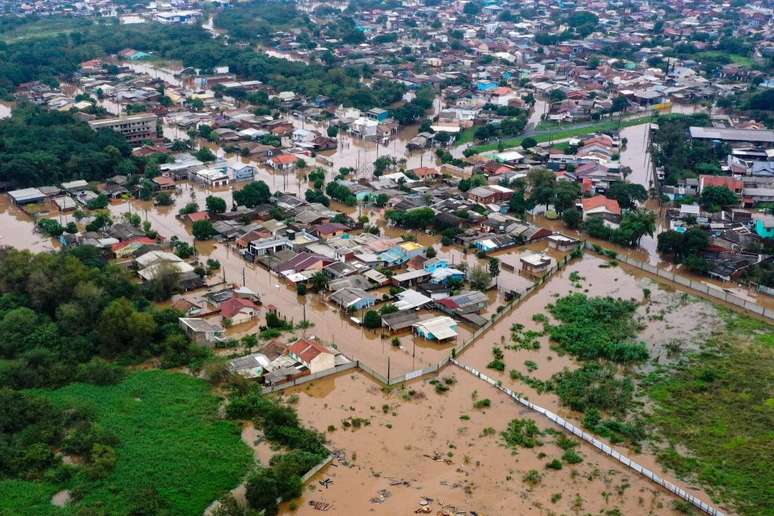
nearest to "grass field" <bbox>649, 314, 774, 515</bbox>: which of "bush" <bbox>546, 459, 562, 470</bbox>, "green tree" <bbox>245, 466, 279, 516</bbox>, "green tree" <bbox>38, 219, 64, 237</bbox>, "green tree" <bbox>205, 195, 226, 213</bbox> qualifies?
"bush" <bbox>546, 459, 562, 470</bbox>

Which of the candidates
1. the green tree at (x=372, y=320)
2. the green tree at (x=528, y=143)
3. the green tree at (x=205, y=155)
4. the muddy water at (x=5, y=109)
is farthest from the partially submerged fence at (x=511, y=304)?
the muddy water at (x=5, y=109)

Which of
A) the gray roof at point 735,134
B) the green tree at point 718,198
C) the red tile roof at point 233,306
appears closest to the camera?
the red tile roof at point 233,306

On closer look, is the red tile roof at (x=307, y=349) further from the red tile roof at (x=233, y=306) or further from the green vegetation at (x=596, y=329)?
the green vegetation at (x=596, y=329)

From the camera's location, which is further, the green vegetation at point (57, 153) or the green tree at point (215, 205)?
the green vegetation at point (57, 153)

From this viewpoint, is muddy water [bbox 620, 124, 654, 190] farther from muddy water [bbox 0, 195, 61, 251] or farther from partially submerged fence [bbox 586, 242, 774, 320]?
muddy water [bbox 0, 195, 61, 251]

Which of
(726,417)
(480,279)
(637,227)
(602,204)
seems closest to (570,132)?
(602,204)

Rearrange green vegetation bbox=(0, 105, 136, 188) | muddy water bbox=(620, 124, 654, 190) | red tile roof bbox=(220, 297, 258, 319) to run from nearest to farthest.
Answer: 1. red tile roof bbox=(220, 297, 258, 319)
2. green vegetation bbox=(0, 105, 136, 188)
3. muddy water bbox=(620, 124, 654, 190)

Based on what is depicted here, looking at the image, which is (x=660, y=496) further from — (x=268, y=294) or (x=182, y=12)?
(x=182, y=12)

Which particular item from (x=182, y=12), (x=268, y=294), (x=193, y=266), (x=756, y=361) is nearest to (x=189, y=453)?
(x=268, y=294)
